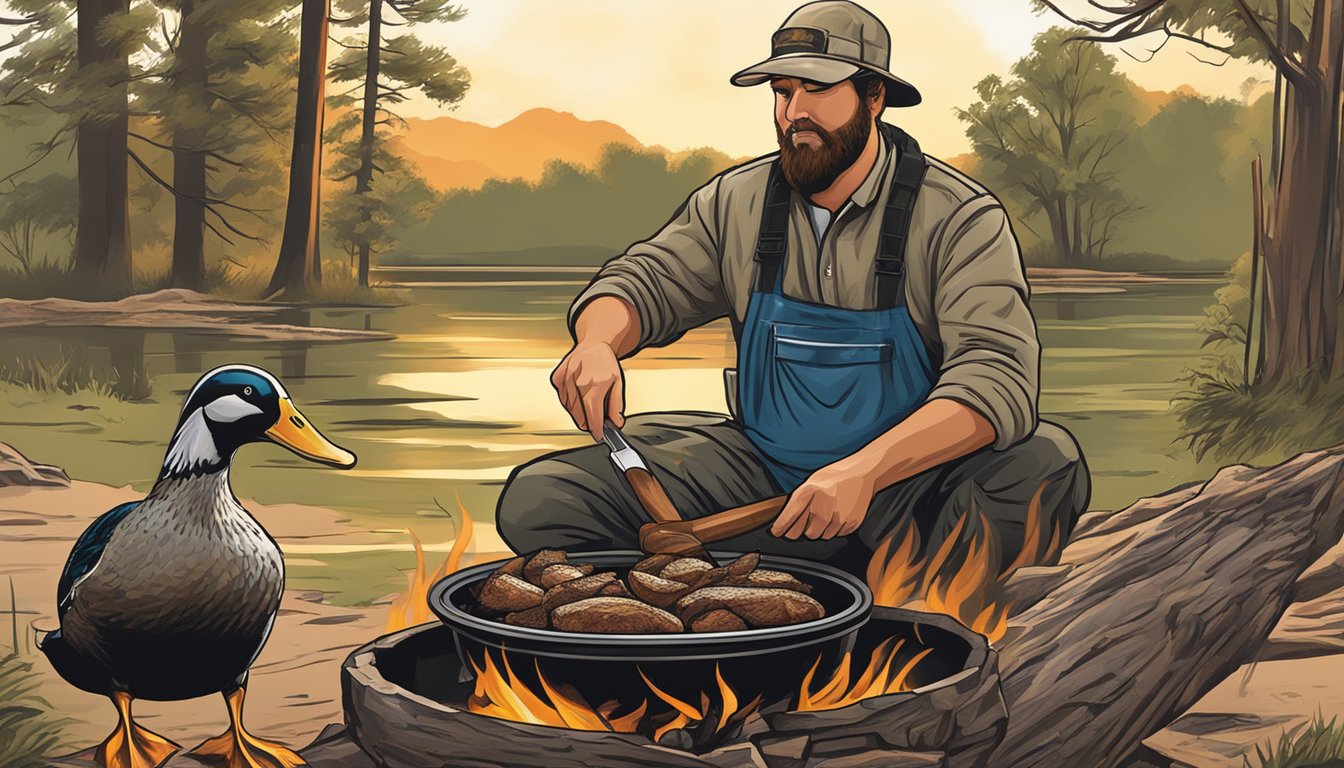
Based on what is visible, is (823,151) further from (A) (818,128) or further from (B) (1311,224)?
(B) (1311,224)

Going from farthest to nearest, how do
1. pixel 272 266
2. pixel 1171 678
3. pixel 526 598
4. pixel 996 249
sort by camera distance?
pixel 272 266
pixel 996 249
pixel 1171 678
pixel 526 598

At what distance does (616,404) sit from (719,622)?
63 centimetres

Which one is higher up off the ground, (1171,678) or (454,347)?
(454,347)

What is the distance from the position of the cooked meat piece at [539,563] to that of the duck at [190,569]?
0.39 m

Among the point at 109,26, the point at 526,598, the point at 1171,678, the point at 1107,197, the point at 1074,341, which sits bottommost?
the point at 1171,678

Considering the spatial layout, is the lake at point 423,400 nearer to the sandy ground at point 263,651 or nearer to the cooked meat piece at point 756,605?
the sandy ground at point 263,651

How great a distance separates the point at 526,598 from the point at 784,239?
3.98ft

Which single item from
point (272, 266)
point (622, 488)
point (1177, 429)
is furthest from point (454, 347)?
point (1177, 429)

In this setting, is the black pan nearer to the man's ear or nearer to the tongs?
the tongs

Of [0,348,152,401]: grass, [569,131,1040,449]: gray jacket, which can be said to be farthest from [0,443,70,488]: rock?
[569,131,1040,449]: gray jacket

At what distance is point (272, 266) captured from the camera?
549 centimetres

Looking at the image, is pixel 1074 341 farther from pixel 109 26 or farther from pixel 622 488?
pixel 109 26

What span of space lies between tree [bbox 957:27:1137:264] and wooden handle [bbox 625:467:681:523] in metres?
2.66

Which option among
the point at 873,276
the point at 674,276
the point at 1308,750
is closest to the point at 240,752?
the point at 674,276
